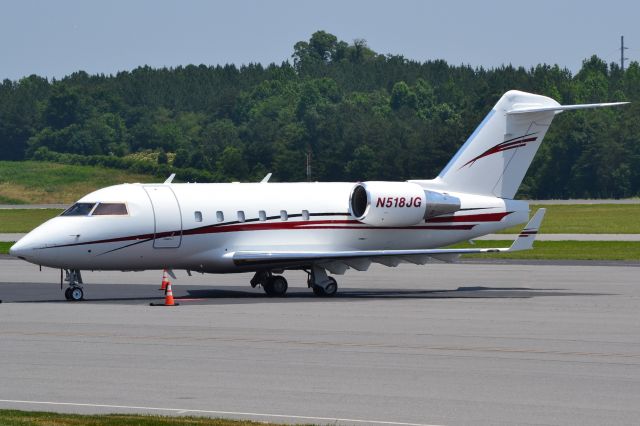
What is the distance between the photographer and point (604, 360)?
19.9 m

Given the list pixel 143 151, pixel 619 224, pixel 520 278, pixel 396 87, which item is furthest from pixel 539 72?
pixel 520 278

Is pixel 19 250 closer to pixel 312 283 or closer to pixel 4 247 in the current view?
pixel 312 283

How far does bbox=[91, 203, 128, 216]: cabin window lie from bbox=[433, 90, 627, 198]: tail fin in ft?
30.6

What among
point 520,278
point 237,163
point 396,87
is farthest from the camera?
point 396,87

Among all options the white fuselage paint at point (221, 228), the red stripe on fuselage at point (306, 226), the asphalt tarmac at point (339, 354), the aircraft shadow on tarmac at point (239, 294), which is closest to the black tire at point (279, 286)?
the aircraft shadow on tarmac at point (239, 294)

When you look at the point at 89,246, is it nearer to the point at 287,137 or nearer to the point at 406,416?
the point at 406,416

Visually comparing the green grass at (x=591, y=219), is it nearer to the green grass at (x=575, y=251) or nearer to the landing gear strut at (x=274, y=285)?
the green grass at (x=575, y=251)

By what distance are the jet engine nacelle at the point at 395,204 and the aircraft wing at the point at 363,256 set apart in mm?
1542

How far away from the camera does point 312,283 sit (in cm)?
3394

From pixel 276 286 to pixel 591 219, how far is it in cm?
5772

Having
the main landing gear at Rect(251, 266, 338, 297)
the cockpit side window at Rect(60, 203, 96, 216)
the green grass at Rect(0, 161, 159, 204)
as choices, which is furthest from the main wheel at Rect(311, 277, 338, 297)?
the green grass at Rect(0, 161, 159, 204)

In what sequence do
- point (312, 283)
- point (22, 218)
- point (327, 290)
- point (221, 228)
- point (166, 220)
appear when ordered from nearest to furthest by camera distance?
point (166, 220) < point (221, 228) < point (327, 290) < point (312, 283) < point (22, 218)

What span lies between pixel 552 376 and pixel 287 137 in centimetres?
11393

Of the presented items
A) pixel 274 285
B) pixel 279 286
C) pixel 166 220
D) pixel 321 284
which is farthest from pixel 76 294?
pixel 321 284
